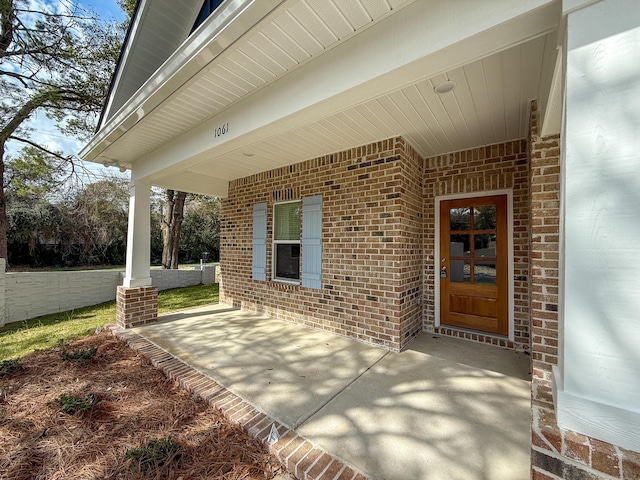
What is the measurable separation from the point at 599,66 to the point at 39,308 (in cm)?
925

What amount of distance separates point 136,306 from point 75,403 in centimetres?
240

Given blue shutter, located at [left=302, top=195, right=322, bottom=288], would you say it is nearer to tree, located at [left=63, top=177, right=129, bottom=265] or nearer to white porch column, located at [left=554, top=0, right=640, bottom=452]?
white porch column, located at [left=554, top=0, right=640, bottom=452]

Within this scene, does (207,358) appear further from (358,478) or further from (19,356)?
(19,356)

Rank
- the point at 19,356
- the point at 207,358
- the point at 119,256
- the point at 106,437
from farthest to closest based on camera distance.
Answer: the point at 119,256 → the point at 19,356 → the point at 207,358 → the point at 106,437

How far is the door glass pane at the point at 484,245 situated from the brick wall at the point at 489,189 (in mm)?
261

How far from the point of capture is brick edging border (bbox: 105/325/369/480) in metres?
1.60

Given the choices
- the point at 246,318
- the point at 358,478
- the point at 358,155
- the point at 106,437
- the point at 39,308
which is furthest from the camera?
the point at 39,308

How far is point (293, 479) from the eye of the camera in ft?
5.26

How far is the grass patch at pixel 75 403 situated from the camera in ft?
7.24

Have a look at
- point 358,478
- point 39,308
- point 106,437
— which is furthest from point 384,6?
point 39,308

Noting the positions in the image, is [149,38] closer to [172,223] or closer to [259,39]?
[259,39]

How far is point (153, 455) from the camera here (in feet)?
5.61

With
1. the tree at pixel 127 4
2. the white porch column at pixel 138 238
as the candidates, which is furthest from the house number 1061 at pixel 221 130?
the tree at pixel 127 4

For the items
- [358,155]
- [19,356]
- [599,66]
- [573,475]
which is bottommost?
[19,356]
